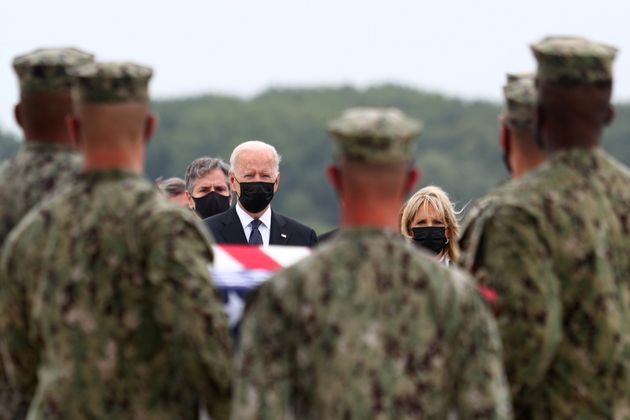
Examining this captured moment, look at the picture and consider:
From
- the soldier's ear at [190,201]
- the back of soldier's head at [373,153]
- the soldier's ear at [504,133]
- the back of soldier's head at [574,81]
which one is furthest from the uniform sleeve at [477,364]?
the soldier's ear at [190,201]

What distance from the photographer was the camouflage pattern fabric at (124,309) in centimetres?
664

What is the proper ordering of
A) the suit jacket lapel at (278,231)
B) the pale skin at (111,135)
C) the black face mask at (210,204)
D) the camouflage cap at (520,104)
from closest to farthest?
the pale skin at (111,135), the camouflage cap at (520,104), the suit jacket lapel at (278,231), the black face mask at (210,204)

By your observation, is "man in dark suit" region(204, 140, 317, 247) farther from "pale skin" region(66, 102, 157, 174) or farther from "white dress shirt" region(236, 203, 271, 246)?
"pale skin" region(66, 102, 157, 174)

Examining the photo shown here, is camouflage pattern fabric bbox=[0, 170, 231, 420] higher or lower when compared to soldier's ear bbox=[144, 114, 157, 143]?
lower

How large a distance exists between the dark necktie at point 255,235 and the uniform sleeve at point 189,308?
19.7 ft

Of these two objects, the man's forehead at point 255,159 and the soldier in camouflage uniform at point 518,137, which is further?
the man's forehead at point 255,159

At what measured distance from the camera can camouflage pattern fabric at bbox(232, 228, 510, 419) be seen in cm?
621

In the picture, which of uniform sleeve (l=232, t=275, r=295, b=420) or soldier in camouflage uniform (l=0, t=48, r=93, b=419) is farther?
soldier in camouflage uniform (l=0, t=48, r=93, b=419)

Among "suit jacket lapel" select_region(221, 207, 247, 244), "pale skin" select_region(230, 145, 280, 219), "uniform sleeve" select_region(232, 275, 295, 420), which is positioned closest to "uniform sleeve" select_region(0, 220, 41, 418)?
"uniform sleeve" select_region(232, 275, 295, 420)

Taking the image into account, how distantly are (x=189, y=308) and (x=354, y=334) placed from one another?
667 millimetres

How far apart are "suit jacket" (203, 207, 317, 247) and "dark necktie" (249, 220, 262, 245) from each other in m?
0.06

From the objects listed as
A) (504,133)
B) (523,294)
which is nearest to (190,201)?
(504,133)

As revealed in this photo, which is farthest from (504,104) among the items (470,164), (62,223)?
(470,164)

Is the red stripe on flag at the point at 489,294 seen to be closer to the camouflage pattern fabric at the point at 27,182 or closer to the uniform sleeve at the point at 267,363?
the uniform sleeve at the point at 267,363
